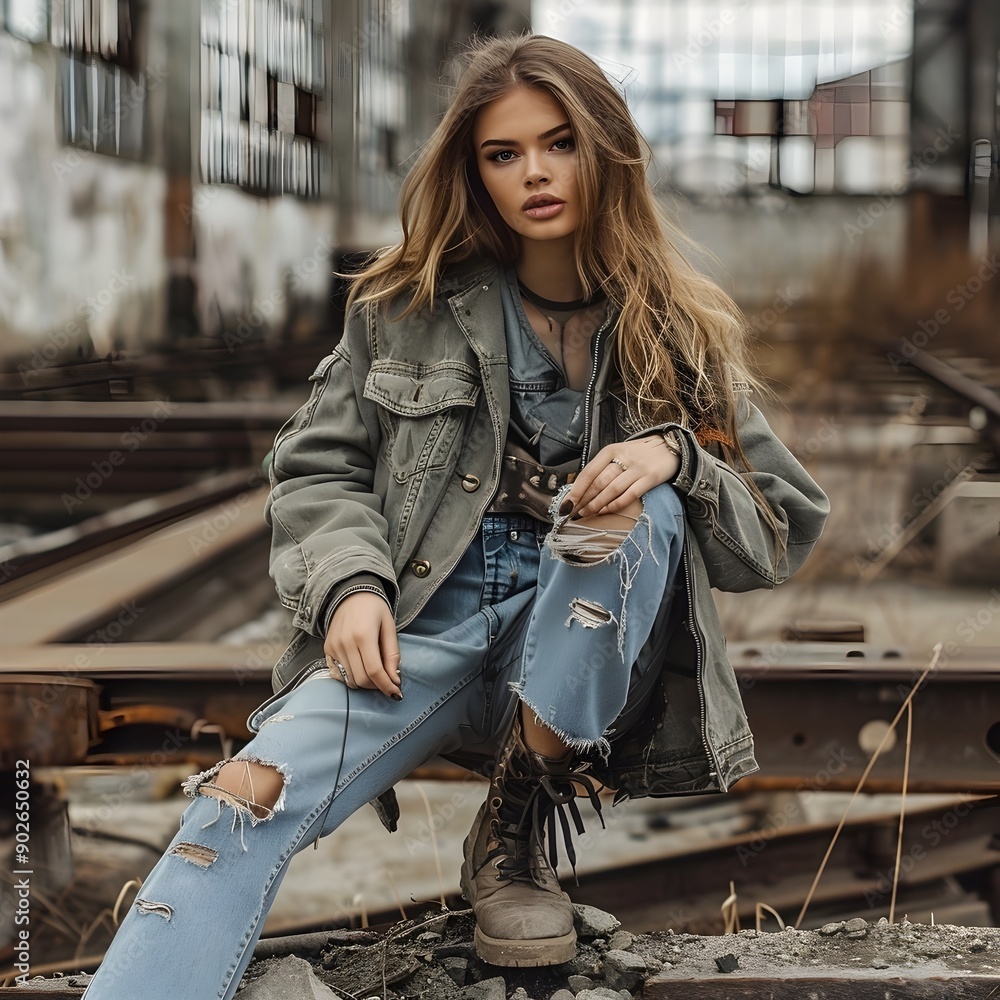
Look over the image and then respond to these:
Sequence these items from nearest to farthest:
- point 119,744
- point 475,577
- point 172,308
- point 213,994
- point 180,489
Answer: point 213,994
point 475,577
point 119,744
point 180,489
point 172,308

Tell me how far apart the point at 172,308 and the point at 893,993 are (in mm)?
6072

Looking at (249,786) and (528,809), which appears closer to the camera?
(249,786)

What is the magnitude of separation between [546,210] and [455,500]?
35 centimetres

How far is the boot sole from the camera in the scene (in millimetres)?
1292

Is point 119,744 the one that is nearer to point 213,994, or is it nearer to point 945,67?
point 213,994

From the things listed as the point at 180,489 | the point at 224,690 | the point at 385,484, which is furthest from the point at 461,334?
the point at 180,489

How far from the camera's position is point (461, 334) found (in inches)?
53.7

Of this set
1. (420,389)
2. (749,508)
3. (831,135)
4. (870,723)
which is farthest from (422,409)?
(831,135)

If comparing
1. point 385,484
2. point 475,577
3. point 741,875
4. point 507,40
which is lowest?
point 741,875

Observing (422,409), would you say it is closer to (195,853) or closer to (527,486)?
(527,486)

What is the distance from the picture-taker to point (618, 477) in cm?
112

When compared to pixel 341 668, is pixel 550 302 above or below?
above

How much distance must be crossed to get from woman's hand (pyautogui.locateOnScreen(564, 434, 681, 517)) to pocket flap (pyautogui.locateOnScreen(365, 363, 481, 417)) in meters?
0.25

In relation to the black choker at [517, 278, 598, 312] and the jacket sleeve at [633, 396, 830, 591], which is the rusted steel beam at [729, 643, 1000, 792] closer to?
the jacket sleeve at [633, 396, 830, 591]
